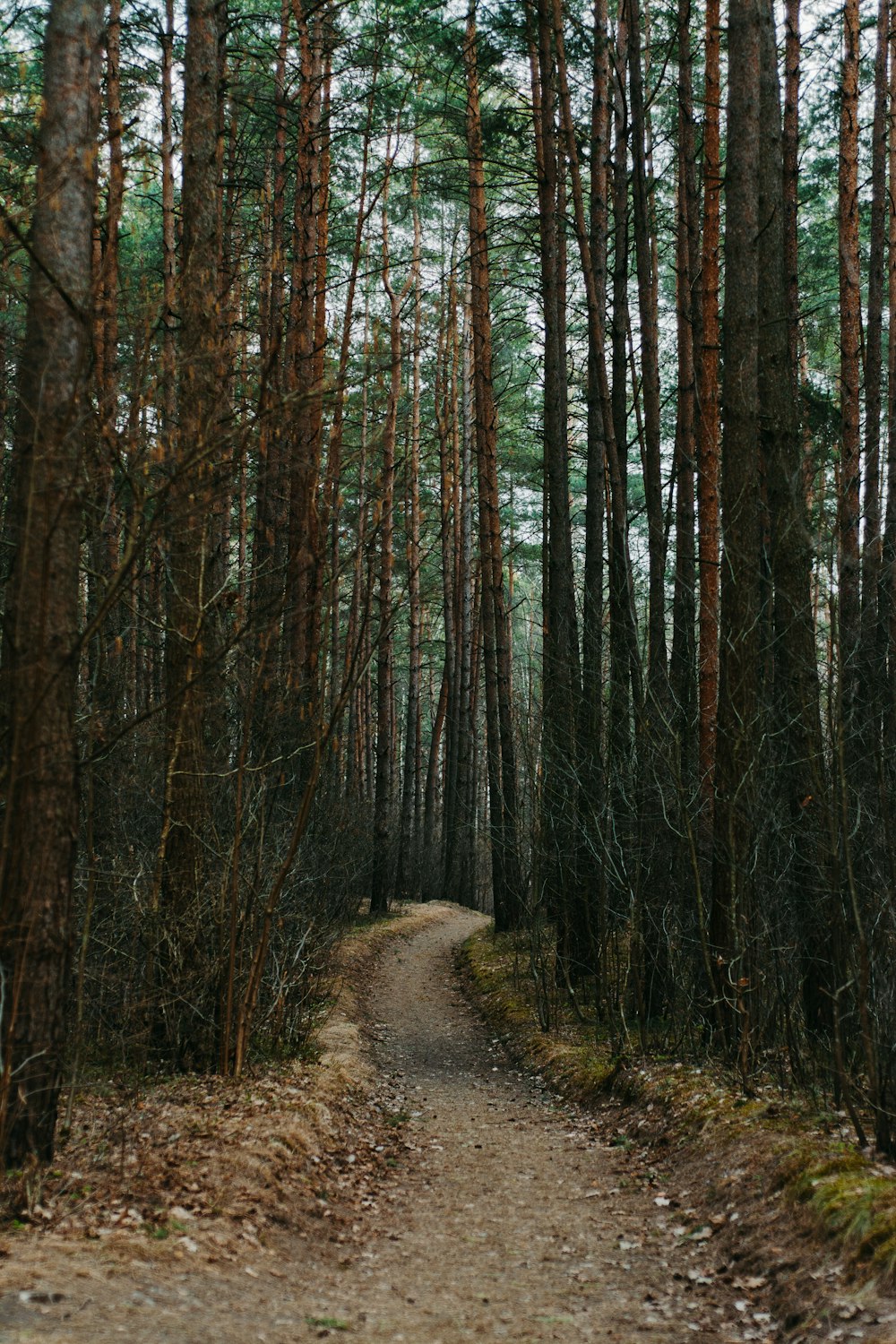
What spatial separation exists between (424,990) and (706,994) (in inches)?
256

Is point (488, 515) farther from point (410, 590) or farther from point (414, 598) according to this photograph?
point (414, 598)

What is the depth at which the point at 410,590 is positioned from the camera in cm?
998

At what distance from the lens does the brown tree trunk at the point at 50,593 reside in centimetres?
451

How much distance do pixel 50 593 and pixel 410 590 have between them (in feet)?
18.0

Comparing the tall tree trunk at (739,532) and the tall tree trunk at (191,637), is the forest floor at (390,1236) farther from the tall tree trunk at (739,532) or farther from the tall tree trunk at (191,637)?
the tall tree trunk at (739,532)

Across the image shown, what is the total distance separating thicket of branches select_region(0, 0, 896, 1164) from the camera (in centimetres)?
474

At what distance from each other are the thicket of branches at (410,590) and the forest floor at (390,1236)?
1.97ft

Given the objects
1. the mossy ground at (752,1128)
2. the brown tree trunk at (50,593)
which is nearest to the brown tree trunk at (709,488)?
the mossy ground at (752,1128)

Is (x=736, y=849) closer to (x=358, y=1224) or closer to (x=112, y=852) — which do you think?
(x=358, y=1224)

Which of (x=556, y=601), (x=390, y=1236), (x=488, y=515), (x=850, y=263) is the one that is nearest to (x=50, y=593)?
(x=390, y=1236)

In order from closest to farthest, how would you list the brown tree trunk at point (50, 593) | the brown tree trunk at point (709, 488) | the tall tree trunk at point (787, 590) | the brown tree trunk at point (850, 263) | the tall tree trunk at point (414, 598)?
the brown tree trunk at point (50, 593)
the tall tree trunk at point (787, 590)
the brown tree trunk at point (709, 488)
the brown tree trunk at point (850, 263)
the tall tree trunk at point (414, 598)

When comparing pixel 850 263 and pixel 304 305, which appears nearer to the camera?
pixel 304 305

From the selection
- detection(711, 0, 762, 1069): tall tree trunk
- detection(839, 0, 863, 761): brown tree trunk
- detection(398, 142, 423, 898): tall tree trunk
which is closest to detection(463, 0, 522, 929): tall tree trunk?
detection(839, 0, 863, 761): brown tree trunk

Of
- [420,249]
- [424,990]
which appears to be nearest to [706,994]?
[424,990]
